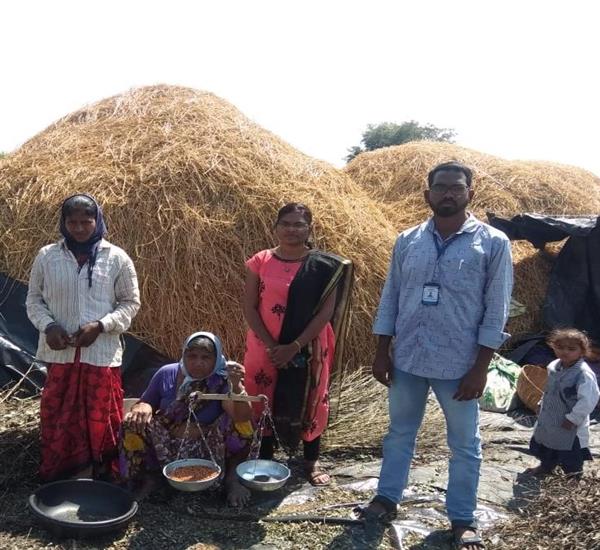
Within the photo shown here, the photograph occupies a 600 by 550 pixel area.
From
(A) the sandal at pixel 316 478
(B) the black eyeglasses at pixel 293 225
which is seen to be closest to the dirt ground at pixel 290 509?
(A) the sandal at pixel 316 478

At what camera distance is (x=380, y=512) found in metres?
2.98

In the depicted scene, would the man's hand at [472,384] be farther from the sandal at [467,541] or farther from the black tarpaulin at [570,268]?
the black tarpaulin at [570,268]

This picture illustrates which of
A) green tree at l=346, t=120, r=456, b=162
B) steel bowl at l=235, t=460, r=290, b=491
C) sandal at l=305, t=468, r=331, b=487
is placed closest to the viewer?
steel bowl at l=235, t=460, r=290, b=491

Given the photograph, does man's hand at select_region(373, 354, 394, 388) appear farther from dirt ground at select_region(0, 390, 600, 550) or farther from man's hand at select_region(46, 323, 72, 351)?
man's hand at select_region(46, 323, 72, 351)

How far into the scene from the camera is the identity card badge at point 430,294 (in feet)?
8.84

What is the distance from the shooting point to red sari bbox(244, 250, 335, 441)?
336cm

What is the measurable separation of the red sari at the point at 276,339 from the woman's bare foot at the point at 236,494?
40 cm

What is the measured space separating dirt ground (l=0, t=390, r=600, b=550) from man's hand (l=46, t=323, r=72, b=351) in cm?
78

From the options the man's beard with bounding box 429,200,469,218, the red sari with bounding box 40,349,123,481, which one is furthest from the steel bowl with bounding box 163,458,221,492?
the man's beard with bounding box 429,200,469,218

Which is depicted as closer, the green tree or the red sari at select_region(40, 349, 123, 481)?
the red sari at select_region(40, 349, 123, 481)

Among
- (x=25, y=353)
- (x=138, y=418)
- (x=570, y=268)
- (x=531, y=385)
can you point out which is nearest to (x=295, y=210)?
(x=138, y=418)

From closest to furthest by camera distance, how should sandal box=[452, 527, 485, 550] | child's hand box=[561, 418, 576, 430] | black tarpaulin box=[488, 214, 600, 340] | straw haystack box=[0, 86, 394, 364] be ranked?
sandal box=[452, 527, 485, 550]
child's hand box=[561, 418, 576, 430]
straw haystack box=[0, 86, 394, 364]
black tarpaulin box=[488, 214, 600, 340]

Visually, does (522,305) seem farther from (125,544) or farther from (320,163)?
(125,544)

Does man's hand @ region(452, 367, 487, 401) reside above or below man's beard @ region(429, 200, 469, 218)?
below
